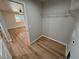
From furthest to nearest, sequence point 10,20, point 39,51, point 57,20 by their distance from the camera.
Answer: point 10,20
point 57,20
point 39,51

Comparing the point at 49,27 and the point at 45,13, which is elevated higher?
the point at 45,13

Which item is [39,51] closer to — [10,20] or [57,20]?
[57,20]

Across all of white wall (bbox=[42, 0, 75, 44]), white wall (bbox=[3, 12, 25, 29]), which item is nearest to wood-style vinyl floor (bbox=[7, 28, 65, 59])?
white wall (bbox=[42, 0, 75, 44])

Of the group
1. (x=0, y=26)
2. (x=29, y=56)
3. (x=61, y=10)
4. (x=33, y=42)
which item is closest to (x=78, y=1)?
(x=61, y=10)

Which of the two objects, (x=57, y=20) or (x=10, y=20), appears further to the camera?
(x=10, y=20)

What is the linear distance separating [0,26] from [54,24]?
8.62 feet

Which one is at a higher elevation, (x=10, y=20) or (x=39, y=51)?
(x=10, y=20)

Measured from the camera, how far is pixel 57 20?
9.17 feet

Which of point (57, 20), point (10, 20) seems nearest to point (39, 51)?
point (57, 20)

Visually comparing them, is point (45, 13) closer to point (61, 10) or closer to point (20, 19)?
point (61, 10)

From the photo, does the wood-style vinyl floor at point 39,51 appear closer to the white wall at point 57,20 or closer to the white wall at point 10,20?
the white wall at point 57,20

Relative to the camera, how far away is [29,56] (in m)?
2.08

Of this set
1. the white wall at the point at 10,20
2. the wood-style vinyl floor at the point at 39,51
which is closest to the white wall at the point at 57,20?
the wood-style vinyl floor at the point at 39,51

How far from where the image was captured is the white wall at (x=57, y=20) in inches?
93.0
